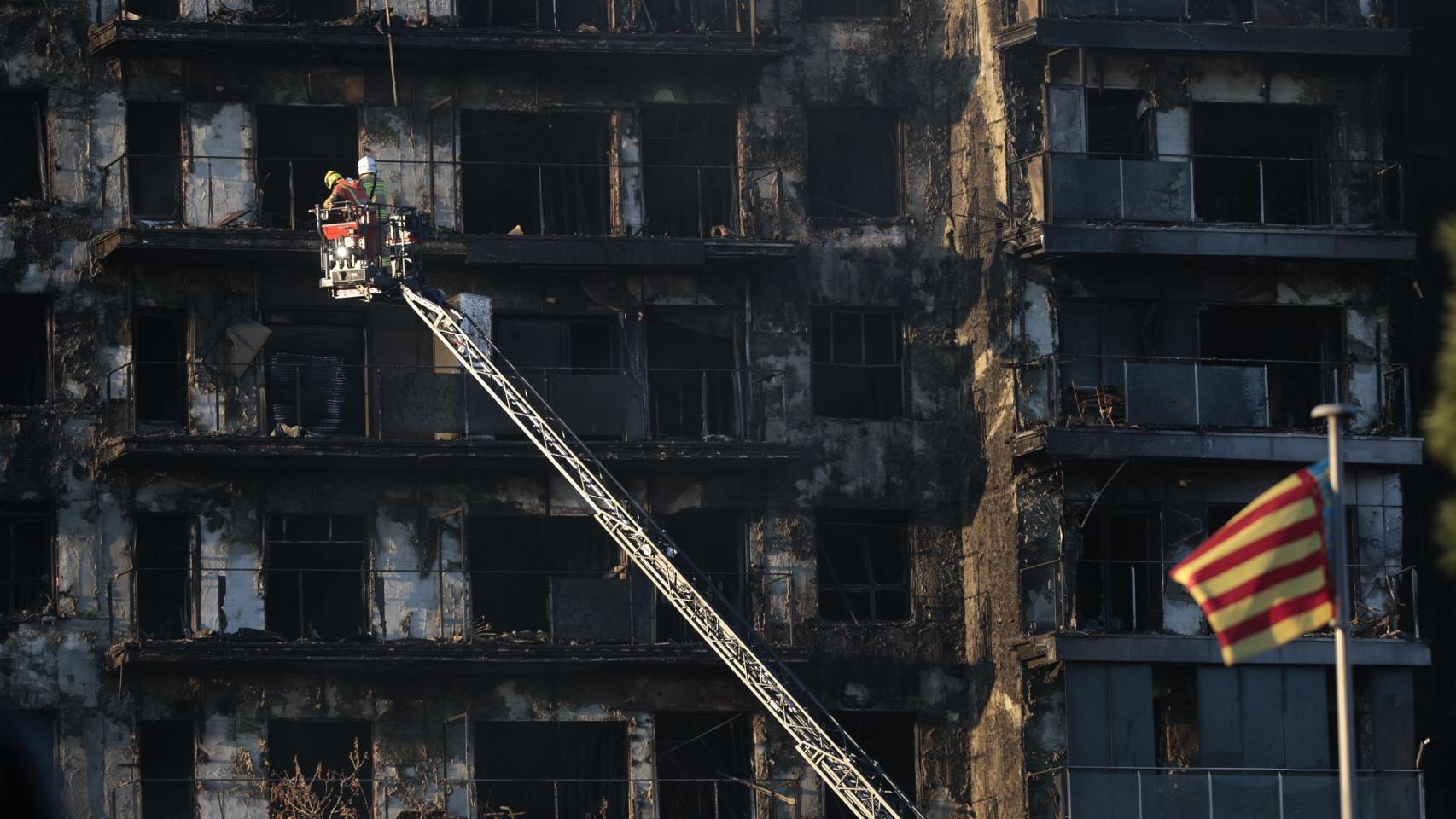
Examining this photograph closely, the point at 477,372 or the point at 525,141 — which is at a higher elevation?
the point at 525,141

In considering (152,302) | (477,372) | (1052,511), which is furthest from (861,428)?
(152,302)

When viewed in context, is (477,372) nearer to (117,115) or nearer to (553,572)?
(553,572)

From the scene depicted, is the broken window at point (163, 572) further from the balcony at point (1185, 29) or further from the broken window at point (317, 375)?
the balcony at point (1185, 29)

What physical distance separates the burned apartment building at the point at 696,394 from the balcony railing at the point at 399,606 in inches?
3.5

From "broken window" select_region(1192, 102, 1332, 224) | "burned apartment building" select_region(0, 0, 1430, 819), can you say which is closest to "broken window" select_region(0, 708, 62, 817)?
"burned apartment building" select_region(0, 0, 1430, 819)

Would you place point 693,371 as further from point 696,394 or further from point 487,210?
point 487,210

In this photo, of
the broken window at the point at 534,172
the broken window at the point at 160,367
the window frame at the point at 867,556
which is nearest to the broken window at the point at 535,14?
the broken window at the point at 534,172

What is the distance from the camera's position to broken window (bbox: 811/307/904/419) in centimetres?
5741

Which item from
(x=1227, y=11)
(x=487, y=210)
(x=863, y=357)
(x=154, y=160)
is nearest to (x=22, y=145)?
(x=154, y=160)

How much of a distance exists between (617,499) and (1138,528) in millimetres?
9364

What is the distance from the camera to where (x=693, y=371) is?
5694 cm

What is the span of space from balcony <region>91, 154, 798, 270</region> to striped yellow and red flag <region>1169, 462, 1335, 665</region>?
19416mm

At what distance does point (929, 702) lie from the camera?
56.3 meters

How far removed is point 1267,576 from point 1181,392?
18.2 metres
